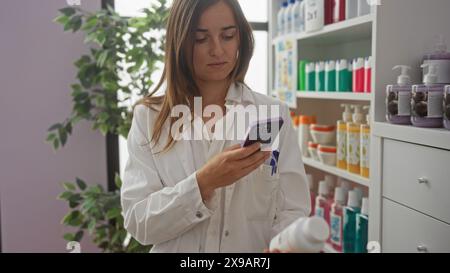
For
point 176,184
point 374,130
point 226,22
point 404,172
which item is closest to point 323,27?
point 374,130

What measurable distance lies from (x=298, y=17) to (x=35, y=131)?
1.05 metres

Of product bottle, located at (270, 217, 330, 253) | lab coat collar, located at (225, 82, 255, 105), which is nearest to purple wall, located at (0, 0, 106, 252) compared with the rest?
lab coat collar, located at (225, 82, 255, 105)

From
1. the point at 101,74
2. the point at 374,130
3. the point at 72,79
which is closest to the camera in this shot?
the point at 374,130

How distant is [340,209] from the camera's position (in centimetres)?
141

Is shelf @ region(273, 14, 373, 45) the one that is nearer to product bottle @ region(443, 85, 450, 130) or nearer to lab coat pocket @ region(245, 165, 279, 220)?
product bottle @ region(443, 85, 450, 130)

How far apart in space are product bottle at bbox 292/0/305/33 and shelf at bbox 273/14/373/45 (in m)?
0.03

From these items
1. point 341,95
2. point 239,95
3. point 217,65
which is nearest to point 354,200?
point 341,95

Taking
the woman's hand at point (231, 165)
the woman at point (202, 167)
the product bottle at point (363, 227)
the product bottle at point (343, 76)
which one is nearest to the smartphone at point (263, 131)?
the woman's hand at point (231, 165)

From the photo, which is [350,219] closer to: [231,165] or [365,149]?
[365,149]

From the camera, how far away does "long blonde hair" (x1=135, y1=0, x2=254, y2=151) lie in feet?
2.36

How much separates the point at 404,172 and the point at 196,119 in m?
0.49

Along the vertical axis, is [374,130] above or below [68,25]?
below

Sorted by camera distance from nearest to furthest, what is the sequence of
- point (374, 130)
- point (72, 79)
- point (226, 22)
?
point (226, 22) < point (374, 130) < point (72, 79)

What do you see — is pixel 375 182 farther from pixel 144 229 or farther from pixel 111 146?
pixel 111 146
